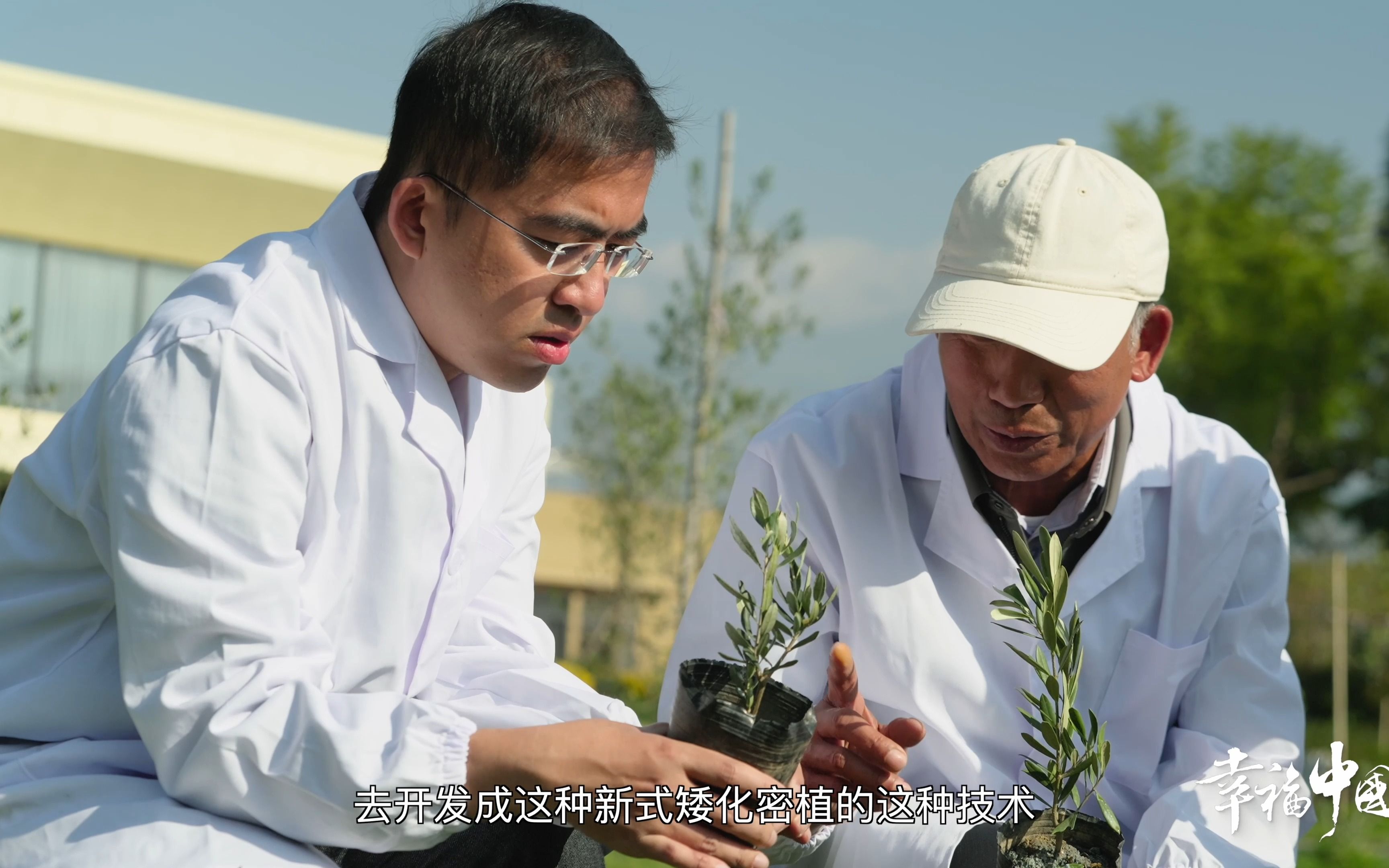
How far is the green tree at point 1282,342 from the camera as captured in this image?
85.8ft

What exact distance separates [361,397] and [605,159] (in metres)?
0.56

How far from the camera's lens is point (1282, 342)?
26359 mm

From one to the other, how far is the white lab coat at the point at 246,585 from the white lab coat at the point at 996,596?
0.71 meters

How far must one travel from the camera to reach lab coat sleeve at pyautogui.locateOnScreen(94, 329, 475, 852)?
1798 mm

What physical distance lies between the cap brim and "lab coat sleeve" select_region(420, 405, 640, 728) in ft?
2.82

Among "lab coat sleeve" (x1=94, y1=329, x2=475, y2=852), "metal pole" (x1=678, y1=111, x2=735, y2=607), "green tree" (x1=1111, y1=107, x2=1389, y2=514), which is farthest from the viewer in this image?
"green tree" (x1=1111, y1=107, x2=1389, y2=514)

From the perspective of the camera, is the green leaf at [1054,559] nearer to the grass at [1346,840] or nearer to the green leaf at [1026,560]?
the green leaf at [1026,560]

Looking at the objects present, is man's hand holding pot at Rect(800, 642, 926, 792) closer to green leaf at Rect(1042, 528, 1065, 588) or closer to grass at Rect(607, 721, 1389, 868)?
green leaf at Rect(1042, 528, 1065, 588)

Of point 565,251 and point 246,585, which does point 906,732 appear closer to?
point 565,251

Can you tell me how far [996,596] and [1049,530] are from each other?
20 centimetres

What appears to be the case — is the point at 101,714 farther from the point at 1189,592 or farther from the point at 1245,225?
the point at 1245,225

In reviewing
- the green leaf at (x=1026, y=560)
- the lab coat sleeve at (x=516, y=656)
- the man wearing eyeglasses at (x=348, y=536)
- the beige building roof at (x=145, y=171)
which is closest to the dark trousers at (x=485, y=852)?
the man wearing eyeglasses at (x=348, y=536)

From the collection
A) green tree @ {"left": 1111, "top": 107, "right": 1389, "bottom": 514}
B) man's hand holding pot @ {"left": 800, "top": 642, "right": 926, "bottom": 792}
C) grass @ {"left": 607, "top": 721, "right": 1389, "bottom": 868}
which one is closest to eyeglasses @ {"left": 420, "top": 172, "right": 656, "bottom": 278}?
man's hand holding pot @ {"left": 800, "top": 642, "right": 926, "bottom": 792}

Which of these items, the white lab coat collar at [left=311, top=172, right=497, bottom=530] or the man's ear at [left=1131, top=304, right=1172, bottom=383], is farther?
the man's ear at [left=1131, top=304, right=1172, bottom=383]
